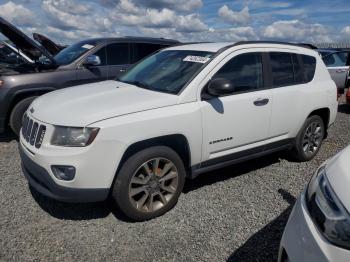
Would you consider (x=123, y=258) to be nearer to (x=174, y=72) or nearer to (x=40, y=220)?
(x=40, y=220)

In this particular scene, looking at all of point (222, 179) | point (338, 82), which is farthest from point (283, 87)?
point (338, 82)

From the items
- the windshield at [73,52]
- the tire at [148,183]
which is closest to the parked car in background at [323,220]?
the tire at [148,183]

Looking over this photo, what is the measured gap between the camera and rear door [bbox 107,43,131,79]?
271 inches

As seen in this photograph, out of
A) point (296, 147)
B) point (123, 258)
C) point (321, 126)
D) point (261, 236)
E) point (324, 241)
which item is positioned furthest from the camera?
point (321, 126)

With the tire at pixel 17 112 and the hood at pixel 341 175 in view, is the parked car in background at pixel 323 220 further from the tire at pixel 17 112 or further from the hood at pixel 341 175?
the tire at pixel 17 112

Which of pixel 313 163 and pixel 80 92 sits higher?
pixel 80 92

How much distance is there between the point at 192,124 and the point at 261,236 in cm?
125

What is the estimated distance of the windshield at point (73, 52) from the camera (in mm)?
6586

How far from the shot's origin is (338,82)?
11.4m

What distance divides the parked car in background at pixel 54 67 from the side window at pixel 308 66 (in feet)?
11.0

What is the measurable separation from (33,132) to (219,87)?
189 cm

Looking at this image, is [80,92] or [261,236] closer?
[261,236]

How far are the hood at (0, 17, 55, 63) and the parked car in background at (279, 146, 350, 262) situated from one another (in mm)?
5144

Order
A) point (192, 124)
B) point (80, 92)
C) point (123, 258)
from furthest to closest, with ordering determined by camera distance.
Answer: point (80, 92) → point (192, 124) → point (123, 258)
